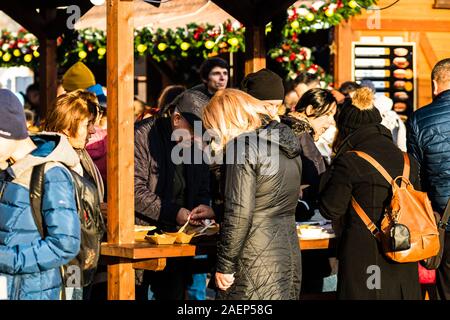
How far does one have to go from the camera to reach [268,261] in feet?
18.3

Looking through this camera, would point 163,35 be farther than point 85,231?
Yes

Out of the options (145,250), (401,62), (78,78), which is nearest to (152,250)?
(145,250)

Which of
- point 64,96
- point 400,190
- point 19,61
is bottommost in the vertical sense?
point 400,190

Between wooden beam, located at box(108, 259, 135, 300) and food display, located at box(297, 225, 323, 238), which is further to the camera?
food display, located at box(297, 225, 323, 238)

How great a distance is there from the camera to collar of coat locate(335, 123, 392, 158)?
630 centimetres

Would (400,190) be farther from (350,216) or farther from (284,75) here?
(284,75)

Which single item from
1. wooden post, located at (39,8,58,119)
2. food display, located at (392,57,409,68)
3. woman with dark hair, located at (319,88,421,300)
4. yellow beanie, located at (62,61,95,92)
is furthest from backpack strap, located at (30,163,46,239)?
food display, located at (392,57,409,68)

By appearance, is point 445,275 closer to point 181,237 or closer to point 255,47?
point 181,237

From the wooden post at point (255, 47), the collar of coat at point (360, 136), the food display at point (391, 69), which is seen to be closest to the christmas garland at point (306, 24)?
the food display at point (391, 69)

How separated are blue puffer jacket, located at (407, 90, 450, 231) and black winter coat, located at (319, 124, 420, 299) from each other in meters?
0.86

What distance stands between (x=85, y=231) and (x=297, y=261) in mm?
1433

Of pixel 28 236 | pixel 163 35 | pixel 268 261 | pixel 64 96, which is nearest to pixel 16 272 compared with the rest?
pixel 28 236

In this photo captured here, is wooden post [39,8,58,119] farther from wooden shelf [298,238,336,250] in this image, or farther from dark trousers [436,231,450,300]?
dark trousers [436,231,450,300]
